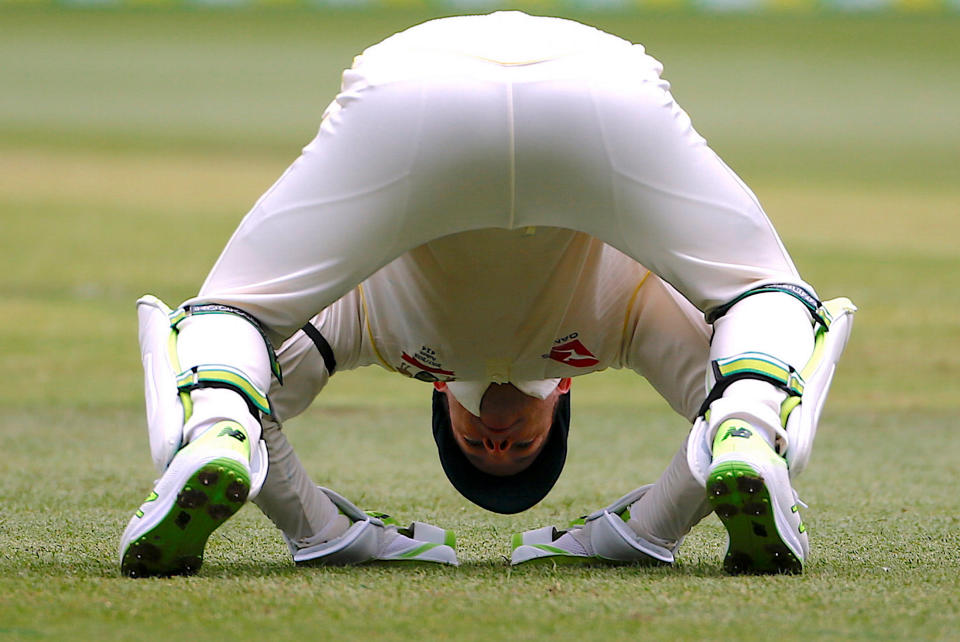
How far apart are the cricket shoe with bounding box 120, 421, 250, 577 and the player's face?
556 mm

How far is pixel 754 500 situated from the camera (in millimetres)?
1446

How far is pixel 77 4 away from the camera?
17.1 meters

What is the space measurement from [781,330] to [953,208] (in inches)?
311

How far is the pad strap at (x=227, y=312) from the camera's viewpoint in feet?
5.34

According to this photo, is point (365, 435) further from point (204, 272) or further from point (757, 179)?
point (757, 179)

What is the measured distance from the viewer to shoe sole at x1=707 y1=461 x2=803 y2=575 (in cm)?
142

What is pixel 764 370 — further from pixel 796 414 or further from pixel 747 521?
pixel 747 521

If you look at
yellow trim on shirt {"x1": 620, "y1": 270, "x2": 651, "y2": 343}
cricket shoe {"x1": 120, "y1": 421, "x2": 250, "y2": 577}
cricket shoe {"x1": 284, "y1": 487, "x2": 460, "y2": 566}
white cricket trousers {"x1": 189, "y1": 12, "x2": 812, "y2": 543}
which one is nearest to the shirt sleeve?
yellow trim on shirt {"x1": 620, "y1": 270, "x2": 651, "y2": 343}

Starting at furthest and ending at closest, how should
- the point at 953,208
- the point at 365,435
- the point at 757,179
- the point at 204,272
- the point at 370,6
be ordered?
1. the point at 370,6
2. the point at 757,179
3. the point at 953,208
4. the point at 204,272
5. the point at 365,435

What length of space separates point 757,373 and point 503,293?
337 mm

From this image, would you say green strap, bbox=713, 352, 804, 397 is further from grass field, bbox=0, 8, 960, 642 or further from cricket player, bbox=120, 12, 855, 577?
grass field, bbox=0, 8, 960, 642

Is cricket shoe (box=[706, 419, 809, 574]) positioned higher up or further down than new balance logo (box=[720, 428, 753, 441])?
further down

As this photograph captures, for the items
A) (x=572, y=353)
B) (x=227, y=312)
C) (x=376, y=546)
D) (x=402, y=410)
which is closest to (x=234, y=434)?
(x=227, y=312)

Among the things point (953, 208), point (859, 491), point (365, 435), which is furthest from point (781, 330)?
point (953, 208)
